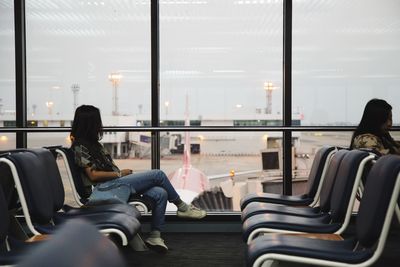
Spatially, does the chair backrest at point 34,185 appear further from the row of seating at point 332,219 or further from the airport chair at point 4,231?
the row of seating at point 332,219

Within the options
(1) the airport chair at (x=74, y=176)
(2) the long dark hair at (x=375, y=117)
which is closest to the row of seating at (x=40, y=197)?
(1) the airport chair at (x=74, y=176)

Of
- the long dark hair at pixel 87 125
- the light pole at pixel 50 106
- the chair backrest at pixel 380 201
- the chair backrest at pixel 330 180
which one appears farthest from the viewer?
the light pole at pixel 50 106

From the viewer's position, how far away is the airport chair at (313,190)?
3156 millimetres

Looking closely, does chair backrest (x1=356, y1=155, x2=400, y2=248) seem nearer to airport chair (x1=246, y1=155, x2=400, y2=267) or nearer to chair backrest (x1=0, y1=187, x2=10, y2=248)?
airport chair (x1=246, y1=155, x2=400, y2=267)

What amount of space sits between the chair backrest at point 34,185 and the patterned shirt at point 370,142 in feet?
7.22

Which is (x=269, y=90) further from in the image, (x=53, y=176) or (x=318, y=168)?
(x=53, y=176)

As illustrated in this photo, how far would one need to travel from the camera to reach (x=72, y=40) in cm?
452

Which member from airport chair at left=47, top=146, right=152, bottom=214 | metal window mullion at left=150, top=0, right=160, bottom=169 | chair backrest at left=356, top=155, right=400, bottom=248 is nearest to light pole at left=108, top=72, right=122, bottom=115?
metal window mullion at left=150, top=0, right=160, bottom=169

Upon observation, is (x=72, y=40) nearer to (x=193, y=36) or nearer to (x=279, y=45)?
(x=193, y=36)

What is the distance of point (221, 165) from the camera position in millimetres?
4562

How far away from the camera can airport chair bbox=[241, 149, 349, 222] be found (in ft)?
8.74

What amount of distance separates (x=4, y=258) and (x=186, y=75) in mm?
2819

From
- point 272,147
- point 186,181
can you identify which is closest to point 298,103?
point 272,147

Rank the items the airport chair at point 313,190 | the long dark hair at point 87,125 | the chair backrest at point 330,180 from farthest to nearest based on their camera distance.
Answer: the long dark hair at point 87,125
the airport chair at point 313,190
the chair backrest at point 330,180
